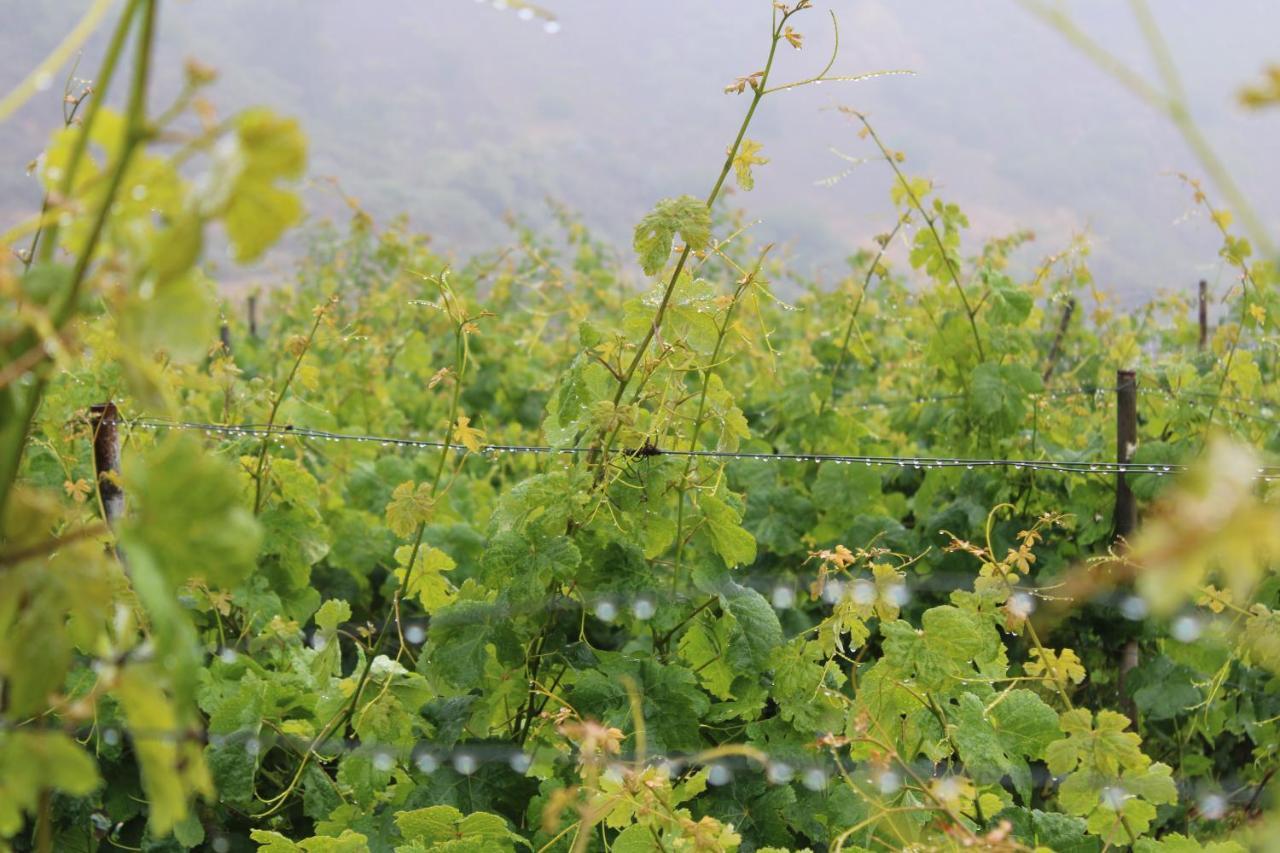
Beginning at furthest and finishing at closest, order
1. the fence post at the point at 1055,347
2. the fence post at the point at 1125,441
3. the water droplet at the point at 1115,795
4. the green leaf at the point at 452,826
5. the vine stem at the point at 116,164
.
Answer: the fence post at the point at 1055,347
the fence post at the point at 1125,441
the green leaf at the point at 452,826
the water droplet at the point at 1115,795
the vine stem at the point at 116,164

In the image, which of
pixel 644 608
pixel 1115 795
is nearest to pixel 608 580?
pixel 644 608

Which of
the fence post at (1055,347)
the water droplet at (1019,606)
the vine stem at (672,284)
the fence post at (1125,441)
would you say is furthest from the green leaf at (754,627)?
the fence post at (1055,347)

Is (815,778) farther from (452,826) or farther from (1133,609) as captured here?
(1133,609)

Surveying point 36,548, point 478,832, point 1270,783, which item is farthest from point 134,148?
point 1270,783

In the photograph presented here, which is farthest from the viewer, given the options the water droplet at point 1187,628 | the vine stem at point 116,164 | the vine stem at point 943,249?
the vine stem at point 943,249

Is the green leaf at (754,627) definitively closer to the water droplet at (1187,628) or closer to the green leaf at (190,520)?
the water droplet at (1187,628)

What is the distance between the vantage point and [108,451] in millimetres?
2287

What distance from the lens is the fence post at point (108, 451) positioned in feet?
7.38

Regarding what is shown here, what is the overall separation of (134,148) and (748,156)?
5.01 feet

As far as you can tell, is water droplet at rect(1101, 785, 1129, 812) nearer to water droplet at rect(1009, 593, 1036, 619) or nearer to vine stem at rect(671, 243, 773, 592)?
water droplet at rect(1009, 593, 1036, 619)

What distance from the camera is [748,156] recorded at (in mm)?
1917

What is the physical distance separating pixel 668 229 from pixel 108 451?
115 centimetres

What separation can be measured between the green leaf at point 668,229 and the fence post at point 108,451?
1043 mm

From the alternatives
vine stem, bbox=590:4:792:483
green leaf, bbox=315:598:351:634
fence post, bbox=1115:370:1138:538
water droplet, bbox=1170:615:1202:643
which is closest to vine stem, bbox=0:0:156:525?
vine stem, bbox=590:4:792:483
